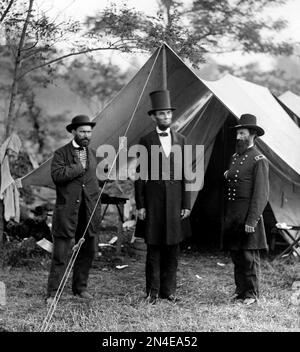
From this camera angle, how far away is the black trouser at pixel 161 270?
4.81 meters

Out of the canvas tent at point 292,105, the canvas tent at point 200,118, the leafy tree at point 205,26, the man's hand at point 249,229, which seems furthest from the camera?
the canvas tent at point 292,105

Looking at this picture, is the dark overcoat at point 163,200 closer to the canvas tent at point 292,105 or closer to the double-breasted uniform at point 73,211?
the double-breasted uniform at point 73,211

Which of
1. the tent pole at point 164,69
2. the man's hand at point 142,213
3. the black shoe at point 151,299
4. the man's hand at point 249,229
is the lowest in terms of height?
the black shoe at point 151,299

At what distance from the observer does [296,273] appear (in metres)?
5.77

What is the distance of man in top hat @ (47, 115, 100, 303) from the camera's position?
4816 millimetres

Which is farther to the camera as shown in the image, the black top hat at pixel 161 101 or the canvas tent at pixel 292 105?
the canvas tent at pixel 292 105

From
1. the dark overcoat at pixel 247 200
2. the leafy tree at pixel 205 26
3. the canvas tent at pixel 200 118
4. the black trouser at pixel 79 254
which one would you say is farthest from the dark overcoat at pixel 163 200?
the leafy tree at pixel 205 26

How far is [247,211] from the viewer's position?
4789 mm

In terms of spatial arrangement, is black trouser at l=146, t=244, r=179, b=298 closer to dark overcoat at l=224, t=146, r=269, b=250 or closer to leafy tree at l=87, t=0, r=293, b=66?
dark overcoat at l=224, t=146, r=269, b=250

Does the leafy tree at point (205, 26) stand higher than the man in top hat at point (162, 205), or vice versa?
the leafy tree at point (205, 26)

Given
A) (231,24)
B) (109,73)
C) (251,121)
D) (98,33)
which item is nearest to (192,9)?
(231,24)

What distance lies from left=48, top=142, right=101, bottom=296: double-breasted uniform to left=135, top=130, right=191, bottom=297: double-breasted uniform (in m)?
0.44

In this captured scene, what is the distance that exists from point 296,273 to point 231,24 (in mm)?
7406

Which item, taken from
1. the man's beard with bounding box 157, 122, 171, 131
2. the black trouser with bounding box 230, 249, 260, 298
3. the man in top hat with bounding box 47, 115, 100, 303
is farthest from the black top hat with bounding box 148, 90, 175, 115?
the black trouser with bounding box 230, 249, 260, 298
